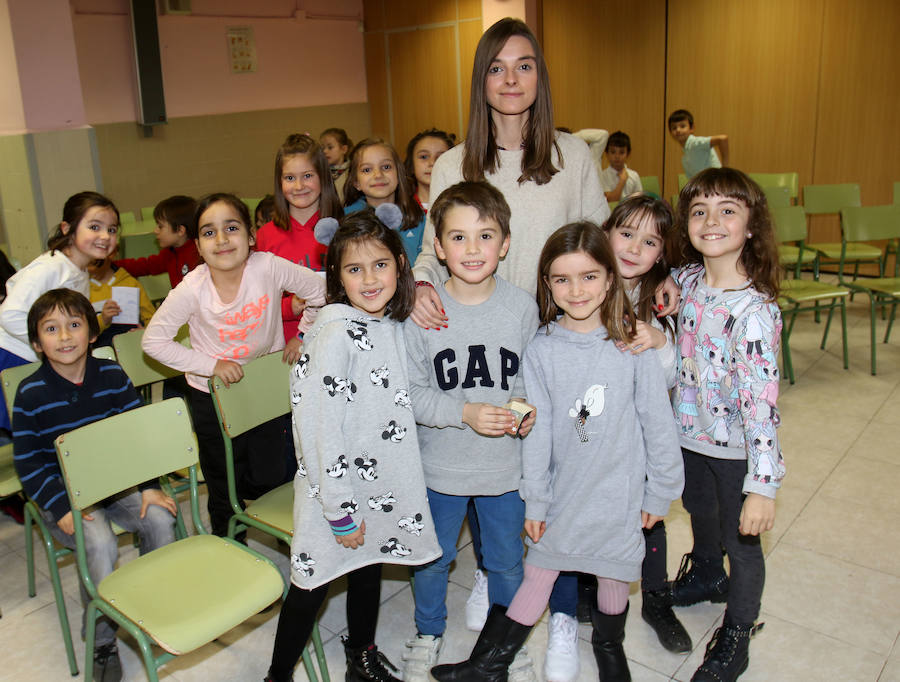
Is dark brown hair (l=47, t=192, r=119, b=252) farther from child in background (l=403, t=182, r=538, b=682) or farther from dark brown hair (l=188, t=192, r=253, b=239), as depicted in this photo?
child in background (l=403, t=182, r=538, b=682)

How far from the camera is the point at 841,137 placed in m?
6.16

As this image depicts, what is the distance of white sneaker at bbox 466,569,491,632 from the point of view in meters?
2.25

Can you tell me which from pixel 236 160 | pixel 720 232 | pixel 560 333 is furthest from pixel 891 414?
pixel 236 160

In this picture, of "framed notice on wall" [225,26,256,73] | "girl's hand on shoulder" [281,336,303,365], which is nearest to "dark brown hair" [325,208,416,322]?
"girl's hand on shoulder" [281,336,303,365]

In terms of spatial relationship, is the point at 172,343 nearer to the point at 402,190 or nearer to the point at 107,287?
the point at 402,190

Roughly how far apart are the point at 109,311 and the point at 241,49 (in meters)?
5.57

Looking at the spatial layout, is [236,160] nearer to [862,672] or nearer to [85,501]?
[85,501]

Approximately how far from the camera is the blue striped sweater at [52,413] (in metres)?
2.04

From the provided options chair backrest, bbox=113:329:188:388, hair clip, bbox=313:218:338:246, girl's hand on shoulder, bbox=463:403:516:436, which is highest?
hair clip, bbox=313:218:338:246

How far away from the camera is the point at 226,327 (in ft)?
7.54

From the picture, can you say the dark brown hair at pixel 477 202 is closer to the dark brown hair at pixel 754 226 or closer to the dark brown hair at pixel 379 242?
the dark brown hair at pixel 379 242

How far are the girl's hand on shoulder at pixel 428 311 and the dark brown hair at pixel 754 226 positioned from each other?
731 millimetres

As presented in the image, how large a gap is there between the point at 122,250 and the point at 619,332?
3.69 meters

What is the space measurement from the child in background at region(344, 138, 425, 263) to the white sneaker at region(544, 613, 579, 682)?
1265mm
